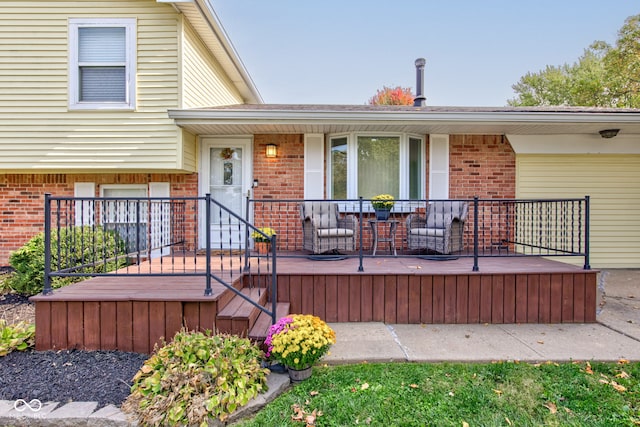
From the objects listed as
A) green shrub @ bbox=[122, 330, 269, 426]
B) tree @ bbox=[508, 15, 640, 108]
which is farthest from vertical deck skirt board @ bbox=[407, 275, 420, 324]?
tree @ bbox=[508, 15, 640, 108]

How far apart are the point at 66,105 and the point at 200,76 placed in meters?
2.16

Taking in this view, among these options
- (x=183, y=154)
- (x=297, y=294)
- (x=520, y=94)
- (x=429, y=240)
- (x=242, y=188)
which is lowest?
(x=297, y=294)

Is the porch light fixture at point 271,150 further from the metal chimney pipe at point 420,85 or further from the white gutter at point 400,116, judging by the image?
the metal chimney pipe at point 420,85

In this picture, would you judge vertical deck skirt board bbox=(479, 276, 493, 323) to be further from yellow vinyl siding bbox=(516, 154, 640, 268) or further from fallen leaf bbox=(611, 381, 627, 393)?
yellow vinyl siding bbox=(516, 154, 640, 268)

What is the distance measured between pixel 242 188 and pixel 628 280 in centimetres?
680

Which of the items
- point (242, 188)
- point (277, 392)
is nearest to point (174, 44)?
point (242, 188)

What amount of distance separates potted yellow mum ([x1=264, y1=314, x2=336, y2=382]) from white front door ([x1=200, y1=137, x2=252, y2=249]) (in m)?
3.62

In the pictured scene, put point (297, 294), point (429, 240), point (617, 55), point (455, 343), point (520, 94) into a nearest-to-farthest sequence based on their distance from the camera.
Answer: point (455, 343)
point (297, 294)
point (429, 240)
point (617, 55)
point (520, 94)

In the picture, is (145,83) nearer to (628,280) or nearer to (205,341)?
(205,341)

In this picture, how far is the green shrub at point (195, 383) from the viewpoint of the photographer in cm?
222

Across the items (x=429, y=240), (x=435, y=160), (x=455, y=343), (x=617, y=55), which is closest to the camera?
(x=455, y=343)

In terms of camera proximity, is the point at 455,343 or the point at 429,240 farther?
the point at 429,240

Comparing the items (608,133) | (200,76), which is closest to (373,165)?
Answer: (200,76)

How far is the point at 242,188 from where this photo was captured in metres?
6.25
